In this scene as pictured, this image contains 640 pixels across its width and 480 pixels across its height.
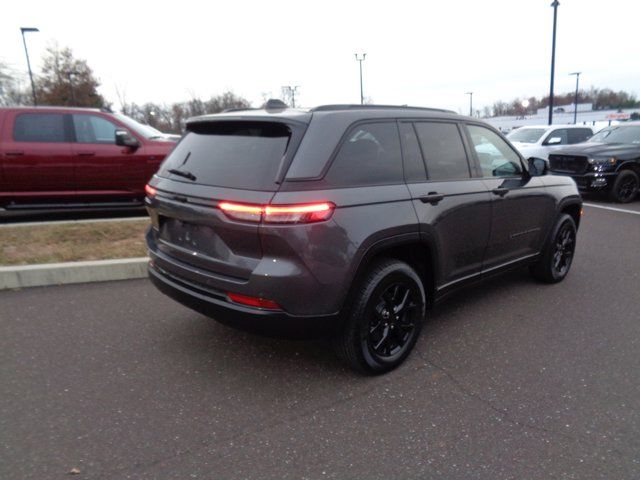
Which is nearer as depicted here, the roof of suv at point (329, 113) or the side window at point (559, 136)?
the roof of suv at point (329, 113)

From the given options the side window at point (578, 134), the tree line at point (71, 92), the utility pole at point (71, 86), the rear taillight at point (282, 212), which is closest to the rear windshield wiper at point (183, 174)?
the rear taillight at point (282, 212)

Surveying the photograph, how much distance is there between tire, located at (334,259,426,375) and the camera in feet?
10.3

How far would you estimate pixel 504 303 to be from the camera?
4.71m

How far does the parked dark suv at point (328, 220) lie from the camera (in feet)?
9.29

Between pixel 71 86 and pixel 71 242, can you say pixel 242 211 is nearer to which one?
pixel 71 242

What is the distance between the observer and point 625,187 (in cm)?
1112

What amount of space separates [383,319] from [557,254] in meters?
2.92

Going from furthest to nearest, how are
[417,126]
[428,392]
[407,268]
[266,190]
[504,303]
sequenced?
[504,303] < [417,126] < [407,268] < [428,392] < [266,190]

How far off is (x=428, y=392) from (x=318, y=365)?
31.1 inches

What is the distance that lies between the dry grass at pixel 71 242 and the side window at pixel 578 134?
504 inches

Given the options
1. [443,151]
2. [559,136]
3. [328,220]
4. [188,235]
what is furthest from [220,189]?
[559,136]

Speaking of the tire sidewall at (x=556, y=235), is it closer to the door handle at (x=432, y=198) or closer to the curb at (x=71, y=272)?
the door handle at (x=432, y=198)

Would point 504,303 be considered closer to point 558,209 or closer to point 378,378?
point 558,209

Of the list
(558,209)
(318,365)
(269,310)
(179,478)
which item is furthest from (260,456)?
(558,209)
